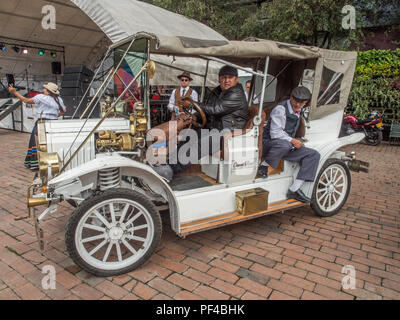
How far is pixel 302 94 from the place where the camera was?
3633 millimetres

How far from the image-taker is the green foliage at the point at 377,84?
34.6 feet

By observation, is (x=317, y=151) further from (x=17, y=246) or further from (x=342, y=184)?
(x=17, y=246)

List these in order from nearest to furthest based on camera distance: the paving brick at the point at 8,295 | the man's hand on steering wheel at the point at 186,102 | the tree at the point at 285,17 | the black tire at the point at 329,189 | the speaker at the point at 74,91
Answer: the paving brick at the point at 8,295 → the man's hand on steering wheel at the point at 186,102 → the black tire at the point at 329,189 → the speaker at the point at 74,91 → the tree at the point at 285,17

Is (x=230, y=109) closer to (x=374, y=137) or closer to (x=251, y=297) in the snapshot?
(x=251, y=297)

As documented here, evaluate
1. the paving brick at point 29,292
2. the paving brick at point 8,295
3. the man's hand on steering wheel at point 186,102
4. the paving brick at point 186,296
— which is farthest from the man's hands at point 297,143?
the paving brick at point 8,295

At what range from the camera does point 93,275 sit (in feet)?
8.91

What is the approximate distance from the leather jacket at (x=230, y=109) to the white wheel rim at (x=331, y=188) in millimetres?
1424

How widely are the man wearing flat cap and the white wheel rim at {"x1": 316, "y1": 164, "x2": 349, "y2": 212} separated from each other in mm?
373

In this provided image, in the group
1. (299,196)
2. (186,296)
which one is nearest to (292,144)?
(299,196)

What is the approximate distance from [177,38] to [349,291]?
2.81m

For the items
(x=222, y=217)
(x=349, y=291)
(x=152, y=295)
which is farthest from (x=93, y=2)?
(x=349, y=291)

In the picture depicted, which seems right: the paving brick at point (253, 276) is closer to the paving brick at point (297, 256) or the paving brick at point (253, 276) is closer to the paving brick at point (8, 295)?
the paving brick at point (297, 256)

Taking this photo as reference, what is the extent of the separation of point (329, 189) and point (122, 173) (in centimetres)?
289

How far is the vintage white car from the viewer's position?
2.66m
